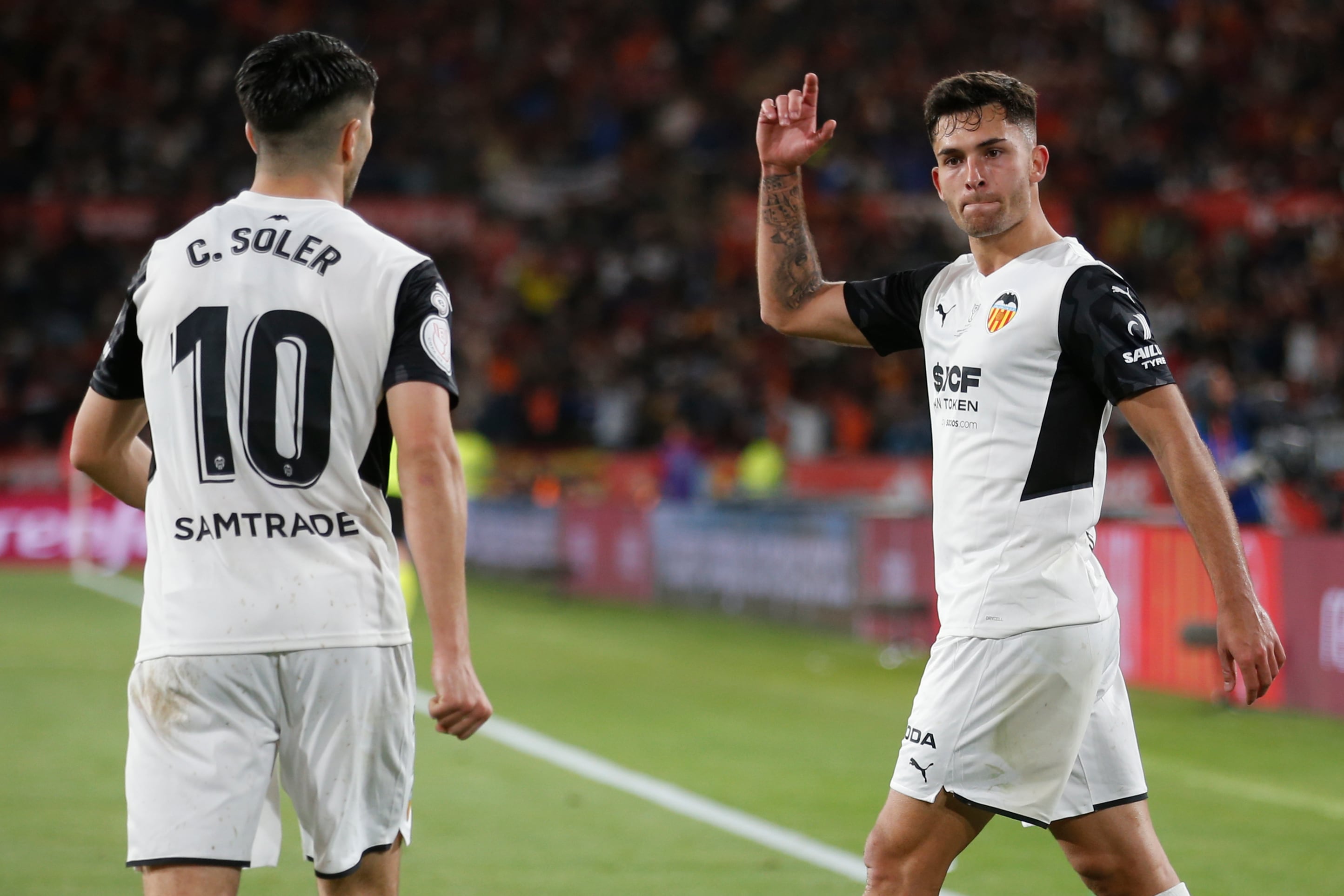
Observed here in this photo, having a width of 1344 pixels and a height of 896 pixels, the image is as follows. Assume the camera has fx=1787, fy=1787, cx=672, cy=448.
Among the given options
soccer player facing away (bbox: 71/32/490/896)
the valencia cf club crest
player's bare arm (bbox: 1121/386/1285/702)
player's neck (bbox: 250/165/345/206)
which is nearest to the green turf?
player's bare arm (bbox: 1121/386/1285/702)

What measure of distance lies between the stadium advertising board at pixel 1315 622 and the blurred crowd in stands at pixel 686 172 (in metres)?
11.3

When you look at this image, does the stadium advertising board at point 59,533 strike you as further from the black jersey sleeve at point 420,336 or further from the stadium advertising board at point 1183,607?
the black jersey sleeve at point 420,336

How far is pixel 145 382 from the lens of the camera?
3492 mm

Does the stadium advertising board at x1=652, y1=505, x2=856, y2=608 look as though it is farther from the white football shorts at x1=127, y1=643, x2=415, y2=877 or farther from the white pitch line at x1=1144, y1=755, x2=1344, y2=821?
the white football shorts at x1=127, y1=643, x2=415, y2=877

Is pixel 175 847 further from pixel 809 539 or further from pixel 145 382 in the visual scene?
pixel 809 539

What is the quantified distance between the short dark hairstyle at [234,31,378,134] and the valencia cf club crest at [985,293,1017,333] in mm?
1554

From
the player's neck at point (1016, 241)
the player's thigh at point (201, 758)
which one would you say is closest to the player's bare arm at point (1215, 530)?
the player's neck at point (1016, 241)

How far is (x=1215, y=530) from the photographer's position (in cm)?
387

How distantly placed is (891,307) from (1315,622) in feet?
25.4

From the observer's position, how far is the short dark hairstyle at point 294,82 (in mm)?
3459

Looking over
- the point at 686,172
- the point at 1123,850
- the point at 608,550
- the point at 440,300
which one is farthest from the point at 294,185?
the point at 686,172

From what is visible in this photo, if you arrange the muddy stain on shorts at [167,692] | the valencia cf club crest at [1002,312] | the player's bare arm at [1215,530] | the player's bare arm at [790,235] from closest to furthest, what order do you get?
the muddy stain on shorts at [167,692] → the player's bare arm at [1215,530] → the valencia cf club crest at [1002,312] → the player's bare arm at [790,235]

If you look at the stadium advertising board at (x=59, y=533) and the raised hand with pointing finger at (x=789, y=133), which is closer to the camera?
the raised hand with pointing finger at (x=789, y=133)

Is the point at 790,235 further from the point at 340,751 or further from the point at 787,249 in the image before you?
the point at 340,751
